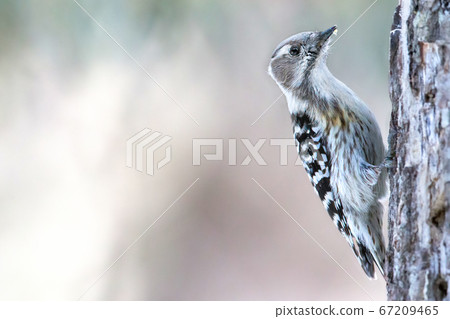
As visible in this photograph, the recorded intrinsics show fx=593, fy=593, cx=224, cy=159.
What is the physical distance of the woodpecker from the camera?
9.62ft

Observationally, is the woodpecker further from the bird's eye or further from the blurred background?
the blurred background

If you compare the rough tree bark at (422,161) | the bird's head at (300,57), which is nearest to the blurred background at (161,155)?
the bird's head at (300,57)

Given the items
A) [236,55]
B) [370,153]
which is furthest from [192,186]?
[370,153]

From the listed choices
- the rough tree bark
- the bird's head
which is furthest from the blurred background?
the rough tree bark

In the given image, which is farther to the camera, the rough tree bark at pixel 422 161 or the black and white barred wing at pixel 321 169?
the black and white barred wing at pixel 321 169

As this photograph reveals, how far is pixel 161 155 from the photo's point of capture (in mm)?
4602

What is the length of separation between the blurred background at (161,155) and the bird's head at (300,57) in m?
1.09

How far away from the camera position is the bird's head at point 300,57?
10.8 ft

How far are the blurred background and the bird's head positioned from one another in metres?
1.09

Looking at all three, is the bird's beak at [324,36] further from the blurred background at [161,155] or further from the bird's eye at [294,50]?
the blurred background at [161,155]

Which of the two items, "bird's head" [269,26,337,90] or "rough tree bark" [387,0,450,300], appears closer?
"rough tree bark" [387,0,450,300]

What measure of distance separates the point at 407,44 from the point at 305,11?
9.88 feet

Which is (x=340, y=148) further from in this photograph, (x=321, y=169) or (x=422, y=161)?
(x=422, y=161)

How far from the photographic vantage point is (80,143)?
4.47 m
